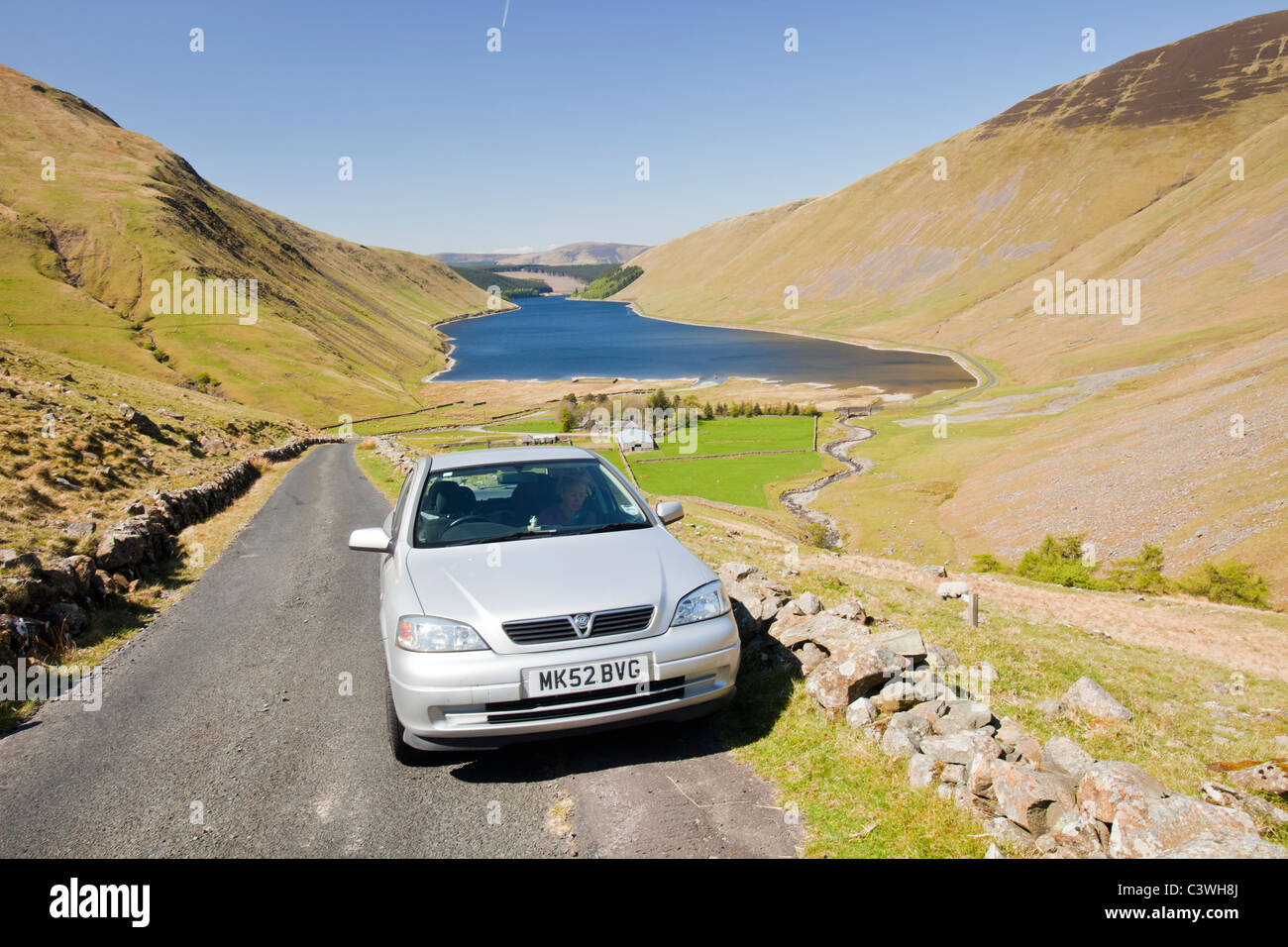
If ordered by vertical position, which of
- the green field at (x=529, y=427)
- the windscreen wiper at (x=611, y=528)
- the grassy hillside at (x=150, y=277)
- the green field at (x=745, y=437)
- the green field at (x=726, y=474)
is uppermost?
the grassy hillside at (x=150, y=277)

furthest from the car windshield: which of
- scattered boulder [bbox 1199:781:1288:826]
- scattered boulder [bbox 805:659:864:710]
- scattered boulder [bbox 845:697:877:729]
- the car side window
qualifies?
scattered boulder [bbox 1199:781:1288:826]

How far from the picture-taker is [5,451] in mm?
18547

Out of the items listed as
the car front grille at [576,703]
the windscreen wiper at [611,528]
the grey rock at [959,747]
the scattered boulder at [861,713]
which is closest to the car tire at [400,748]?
the car front grille at [576,703]

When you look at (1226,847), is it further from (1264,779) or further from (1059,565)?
(1059,565)

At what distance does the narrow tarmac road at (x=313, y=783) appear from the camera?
4.38 meters

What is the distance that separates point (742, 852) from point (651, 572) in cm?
208

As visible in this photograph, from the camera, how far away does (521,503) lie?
22.7 ft

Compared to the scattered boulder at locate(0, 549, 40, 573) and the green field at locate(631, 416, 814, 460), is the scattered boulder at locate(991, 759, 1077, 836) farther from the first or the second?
the green field at locate(631, 416, 814, 460)

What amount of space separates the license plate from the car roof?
3030 mm

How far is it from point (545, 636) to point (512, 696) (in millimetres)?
456

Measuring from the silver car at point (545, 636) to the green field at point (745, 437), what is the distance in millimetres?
71921

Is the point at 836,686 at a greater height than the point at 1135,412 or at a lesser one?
lesser

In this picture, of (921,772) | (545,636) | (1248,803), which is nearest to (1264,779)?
(1248,803)

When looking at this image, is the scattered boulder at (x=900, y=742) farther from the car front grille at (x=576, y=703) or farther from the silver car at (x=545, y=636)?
the car front grille at (x=576, y=703)
